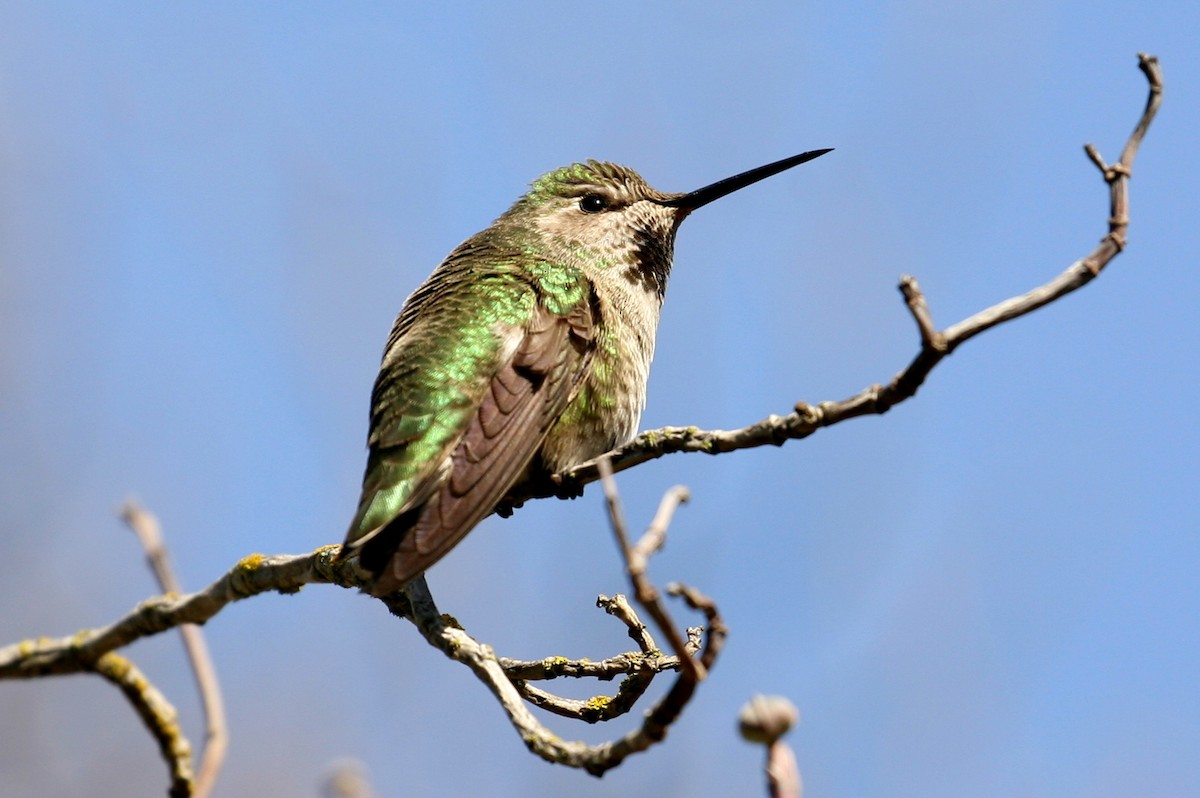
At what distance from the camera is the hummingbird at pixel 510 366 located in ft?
11.7

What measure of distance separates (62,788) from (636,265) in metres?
3.35

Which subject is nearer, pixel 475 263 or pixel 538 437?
pixel 538 437

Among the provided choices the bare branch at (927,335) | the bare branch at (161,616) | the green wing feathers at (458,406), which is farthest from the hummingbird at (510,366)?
the bare branch at (927,335)

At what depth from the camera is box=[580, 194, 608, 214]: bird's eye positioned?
5377mm

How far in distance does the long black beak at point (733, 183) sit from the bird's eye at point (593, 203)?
0.27m

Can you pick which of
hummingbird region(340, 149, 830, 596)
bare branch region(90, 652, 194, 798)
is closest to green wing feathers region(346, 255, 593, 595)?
hummingbird region(340, 149, 830, 596)

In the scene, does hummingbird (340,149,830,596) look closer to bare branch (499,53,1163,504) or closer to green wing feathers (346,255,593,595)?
green wing feathers (346,255,593,595)

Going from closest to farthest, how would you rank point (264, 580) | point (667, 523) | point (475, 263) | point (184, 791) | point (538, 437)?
1. point (667, 523)
2. point (184, 791)
3. point (264, 580)
4. point (538, 437)
5. point (475, 263)

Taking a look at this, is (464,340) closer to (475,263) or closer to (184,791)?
(475,263)

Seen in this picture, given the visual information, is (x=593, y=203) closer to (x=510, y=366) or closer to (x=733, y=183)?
(x=733, y=183)

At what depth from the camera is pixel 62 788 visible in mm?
5430

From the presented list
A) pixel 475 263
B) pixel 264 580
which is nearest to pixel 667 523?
pixel 264 580

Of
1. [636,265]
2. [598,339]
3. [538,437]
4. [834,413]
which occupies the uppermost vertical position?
[636,265]

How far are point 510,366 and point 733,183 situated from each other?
1681 millimetres
